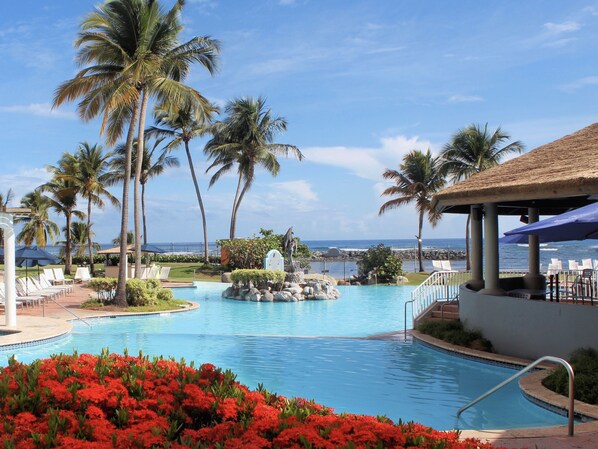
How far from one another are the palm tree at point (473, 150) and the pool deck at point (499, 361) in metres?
22.4

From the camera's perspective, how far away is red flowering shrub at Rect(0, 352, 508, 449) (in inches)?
169

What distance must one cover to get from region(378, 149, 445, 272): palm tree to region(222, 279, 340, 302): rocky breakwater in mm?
14545

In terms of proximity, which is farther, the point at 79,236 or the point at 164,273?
the point at 79,236

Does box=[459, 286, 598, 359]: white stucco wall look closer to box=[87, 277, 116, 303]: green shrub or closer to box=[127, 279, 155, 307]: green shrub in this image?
box=[127, 279, 155, 307]: green shrub

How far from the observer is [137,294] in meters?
20.6

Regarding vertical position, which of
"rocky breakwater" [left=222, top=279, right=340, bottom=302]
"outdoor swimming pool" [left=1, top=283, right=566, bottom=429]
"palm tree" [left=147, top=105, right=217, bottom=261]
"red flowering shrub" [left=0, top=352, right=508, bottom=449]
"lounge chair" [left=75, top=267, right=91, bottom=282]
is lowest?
"outdoor swimming pool" [left=1, top=283, right=566, bottom=429]

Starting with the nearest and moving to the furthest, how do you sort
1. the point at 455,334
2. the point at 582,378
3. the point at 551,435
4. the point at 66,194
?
the point at 551,435
the point at 582,378
the point at 455,334
the point at 66,194

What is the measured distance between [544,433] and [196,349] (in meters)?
8.64

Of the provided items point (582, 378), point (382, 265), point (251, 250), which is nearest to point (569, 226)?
point (582, 378)

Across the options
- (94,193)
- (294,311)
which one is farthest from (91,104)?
(94,193)

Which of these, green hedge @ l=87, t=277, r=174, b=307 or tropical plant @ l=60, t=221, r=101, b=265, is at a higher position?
tropical plant @ l=60, t=221, r=101, b=265

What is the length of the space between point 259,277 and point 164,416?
19932mm

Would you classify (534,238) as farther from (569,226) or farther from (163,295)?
(163,295)

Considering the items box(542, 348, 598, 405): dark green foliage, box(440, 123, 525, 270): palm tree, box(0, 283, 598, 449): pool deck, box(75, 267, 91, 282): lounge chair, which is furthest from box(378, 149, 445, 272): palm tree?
box(542, 348, 598, 405): dark green foliage
